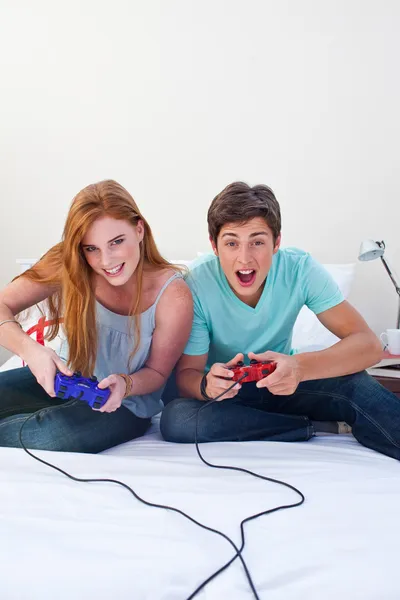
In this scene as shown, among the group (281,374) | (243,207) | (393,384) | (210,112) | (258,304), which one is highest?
(210,112)

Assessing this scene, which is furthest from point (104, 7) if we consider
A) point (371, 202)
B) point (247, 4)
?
point (371, 202)

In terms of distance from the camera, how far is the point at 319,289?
142cm

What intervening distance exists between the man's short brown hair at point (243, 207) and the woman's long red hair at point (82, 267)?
162 millimetres

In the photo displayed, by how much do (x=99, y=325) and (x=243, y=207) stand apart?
0.44m

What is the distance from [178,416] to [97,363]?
0.24 meters

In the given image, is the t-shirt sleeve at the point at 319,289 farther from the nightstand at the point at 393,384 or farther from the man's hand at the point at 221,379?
the nightstand at the point at 393,384

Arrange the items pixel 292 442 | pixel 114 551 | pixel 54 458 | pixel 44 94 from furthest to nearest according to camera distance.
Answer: pixel 44 94 → pixel 292 442 → pixel 54 458 → pixel 114 551

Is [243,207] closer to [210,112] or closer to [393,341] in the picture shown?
[393,341]

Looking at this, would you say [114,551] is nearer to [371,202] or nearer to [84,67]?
[371,202]

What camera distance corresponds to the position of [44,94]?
7.86 feet

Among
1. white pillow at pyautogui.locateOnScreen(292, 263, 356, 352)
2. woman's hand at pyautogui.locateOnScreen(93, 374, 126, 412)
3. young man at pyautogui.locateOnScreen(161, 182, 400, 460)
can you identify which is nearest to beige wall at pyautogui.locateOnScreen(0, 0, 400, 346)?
white pillow at pyautogui.locateOnScreen(292, 263, 356, 352)

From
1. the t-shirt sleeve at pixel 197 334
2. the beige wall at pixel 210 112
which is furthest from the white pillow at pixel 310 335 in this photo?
the t-shirt sleeve at pixel 197 334

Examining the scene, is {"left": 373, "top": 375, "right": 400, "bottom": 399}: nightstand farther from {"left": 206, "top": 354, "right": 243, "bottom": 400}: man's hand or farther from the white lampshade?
{"left": 206, "top": 354, "right": 243, "bottom": 400}: man's hand

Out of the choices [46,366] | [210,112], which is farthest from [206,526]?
[210,112]
